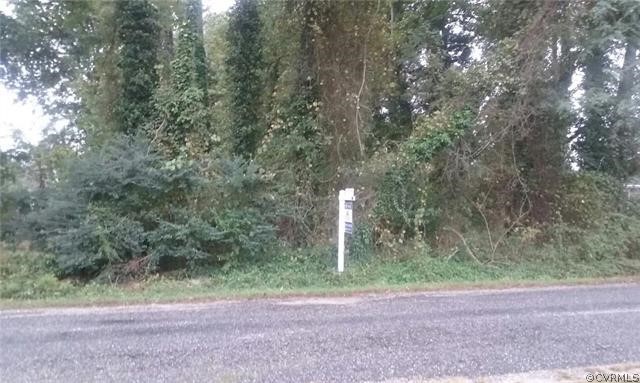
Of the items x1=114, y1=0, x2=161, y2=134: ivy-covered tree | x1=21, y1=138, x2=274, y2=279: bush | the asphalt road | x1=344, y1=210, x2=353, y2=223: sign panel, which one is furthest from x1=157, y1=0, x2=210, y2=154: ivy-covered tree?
the asphalt road

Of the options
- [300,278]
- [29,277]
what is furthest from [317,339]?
[29,277]

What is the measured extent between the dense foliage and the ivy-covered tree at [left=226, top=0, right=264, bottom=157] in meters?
0.06

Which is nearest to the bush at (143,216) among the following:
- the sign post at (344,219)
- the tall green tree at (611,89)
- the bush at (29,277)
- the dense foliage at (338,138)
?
the dense foliage at (338,138)

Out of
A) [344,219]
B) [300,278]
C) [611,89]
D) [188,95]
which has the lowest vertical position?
[300,278]

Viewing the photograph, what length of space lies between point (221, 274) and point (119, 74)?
24.6ft

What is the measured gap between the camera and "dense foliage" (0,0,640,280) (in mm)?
10789

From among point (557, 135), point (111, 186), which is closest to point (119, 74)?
point (111, 186)

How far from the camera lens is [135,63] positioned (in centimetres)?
1384

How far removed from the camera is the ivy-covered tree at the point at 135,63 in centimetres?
1359

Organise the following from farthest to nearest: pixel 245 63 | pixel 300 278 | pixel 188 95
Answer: pixel 245 63 < pixel 188 95 < pixel 300 278

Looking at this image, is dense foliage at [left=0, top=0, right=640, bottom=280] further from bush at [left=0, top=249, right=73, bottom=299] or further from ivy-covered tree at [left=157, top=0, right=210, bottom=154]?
bush at [left=0, top=249, right=73, bottom=299]

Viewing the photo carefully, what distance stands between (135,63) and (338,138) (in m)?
6.17

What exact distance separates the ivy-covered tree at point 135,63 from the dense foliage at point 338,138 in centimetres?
5

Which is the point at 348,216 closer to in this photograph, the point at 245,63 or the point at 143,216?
the point at 143,216
